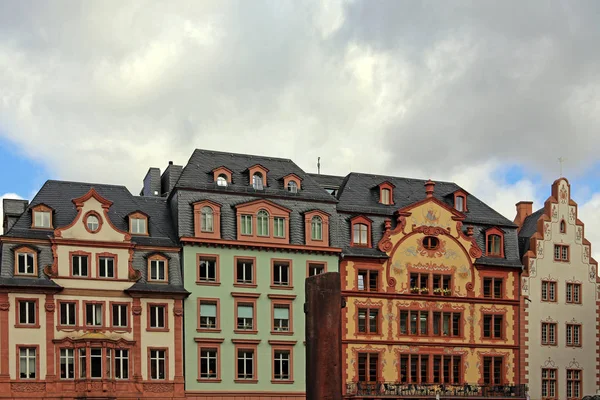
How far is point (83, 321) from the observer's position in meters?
64.2

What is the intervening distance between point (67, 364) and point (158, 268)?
8.36m

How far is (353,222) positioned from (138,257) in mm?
15830

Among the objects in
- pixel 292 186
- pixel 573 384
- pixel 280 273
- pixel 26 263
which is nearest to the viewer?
pixel 26 263

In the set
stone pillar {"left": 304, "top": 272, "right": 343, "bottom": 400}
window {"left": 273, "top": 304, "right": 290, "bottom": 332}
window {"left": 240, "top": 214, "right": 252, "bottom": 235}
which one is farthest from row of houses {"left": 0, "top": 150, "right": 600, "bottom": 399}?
stone pillar {"left": 304, "top": 272, "right": 343, "bottom": 400}

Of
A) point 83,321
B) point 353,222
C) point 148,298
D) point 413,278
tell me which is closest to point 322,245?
point 353,222

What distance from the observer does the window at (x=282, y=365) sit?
69312 mm

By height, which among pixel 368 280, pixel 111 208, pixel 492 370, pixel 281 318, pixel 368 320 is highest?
pixel 111 208

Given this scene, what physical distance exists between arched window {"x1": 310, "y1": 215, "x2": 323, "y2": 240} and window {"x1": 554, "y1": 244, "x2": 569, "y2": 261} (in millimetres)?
19067

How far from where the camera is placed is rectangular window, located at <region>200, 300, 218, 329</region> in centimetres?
6788

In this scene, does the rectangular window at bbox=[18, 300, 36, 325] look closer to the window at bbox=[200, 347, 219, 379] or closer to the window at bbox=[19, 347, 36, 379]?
the window at bbox=[19, 347, 36, 379]

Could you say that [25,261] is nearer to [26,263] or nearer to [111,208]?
[26,263]

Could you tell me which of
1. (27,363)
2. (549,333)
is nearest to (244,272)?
(27,363)

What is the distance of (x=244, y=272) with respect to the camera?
6956 cm

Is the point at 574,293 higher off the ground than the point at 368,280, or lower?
lower
